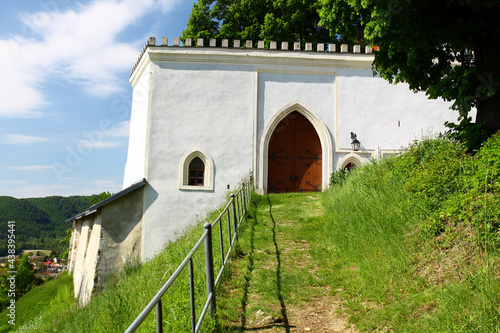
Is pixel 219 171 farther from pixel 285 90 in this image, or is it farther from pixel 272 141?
pixel 285 90

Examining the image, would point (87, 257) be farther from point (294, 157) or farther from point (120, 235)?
point (294, 157)

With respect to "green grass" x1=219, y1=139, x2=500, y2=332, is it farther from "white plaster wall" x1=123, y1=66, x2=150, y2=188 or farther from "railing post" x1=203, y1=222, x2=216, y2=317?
"white plaster wall" x1=123, y1=66, x2=150, y2=188

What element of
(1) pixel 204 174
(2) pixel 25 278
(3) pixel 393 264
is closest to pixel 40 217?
(2) pixel 25 278

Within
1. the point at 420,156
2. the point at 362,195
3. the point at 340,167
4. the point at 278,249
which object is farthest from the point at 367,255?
the point at 340,167

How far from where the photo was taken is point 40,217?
83.3 ft

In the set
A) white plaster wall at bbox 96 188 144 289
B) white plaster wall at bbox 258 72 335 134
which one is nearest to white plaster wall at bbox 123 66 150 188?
white plaster wall at bbox 96 188 144 289

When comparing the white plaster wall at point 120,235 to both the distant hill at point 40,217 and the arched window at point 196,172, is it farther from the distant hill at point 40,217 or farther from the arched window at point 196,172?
the distant hill at point 40,217

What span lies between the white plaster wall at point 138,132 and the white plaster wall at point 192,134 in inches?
22.2

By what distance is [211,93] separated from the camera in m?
15.9

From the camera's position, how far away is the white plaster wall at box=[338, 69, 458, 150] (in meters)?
16.0

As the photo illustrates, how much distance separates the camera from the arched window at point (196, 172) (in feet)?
51.8

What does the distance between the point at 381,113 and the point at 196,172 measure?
828 centimetres

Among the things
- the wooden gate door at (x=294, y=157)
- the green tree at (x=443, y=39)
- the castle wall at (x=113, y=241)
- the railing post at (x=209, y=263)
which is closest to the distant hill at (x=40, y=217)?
the castle wall at (x=113, y=241)

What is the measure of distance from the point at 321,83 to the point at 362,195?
8842 mm
